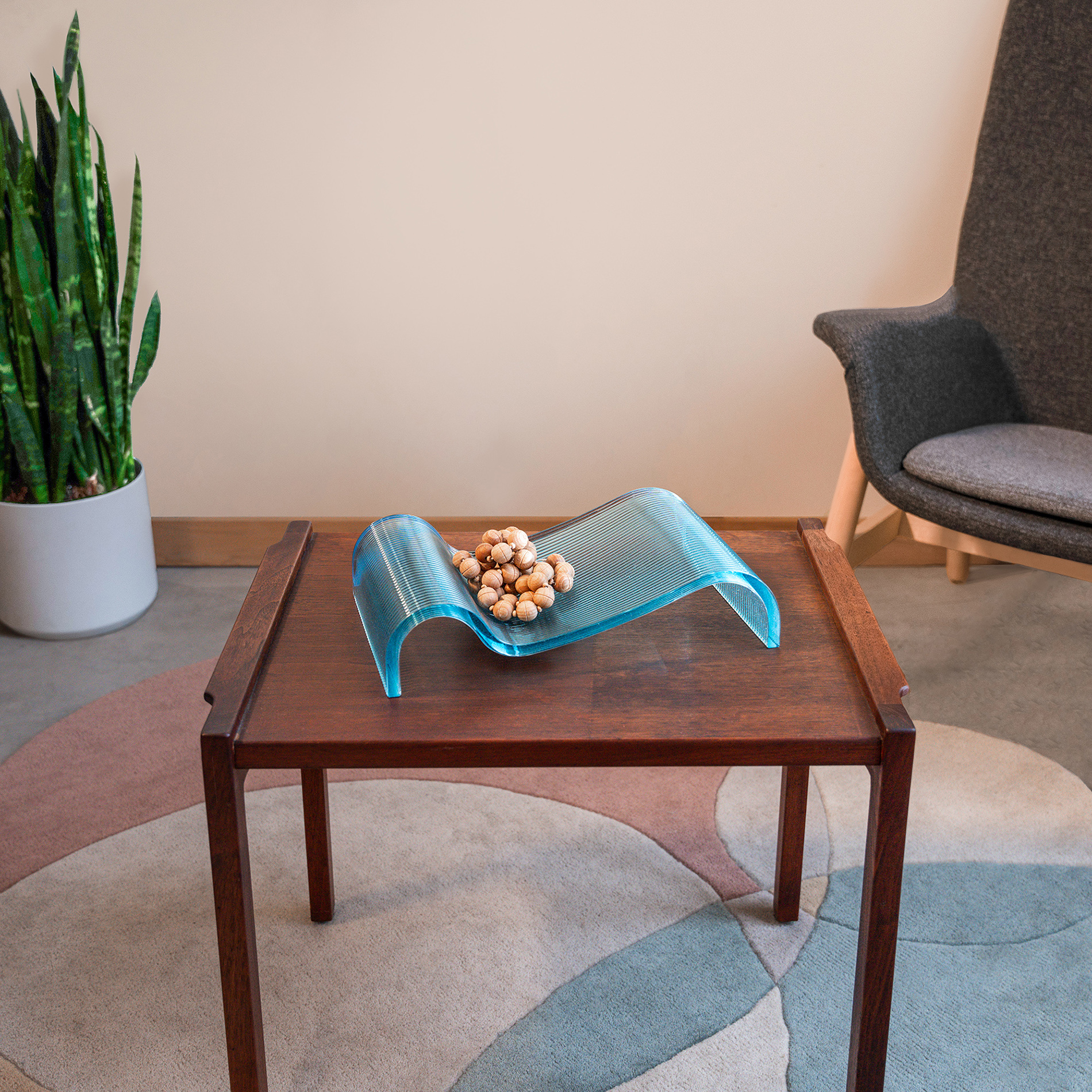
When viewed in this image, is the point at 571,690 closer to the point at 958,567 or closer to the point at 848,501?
the point at 848,501

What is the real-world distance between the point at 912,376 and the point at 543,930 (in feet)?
3.31

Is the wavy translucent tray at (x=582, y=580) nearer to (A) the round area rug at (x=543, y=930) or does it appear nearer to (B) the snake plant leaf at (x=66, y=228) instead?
(A) the round area rug at (x=543, y=930)

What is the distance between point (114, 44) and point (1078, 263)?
1.72 meters

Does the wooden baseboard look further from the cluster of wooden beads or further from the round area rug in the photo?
the cluster of wooden beads

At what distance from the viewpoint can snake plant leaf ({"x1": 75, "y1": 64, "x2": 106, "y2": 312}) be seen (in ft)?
5.57

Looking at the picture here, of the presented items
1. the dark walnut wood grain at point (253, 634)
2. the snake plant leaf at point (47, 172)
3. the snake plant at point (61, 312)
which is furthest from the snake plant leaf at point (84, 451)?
the dark walnut wood grain at point (253, 634)

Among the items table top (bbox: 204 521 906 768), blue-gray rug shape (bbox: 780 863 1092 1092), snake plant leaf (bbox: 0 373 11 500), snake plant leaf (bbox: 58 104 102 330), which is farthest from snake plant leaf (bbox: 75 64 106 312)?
blue-gray rug shape (bbox: 780 863 1092 1092)

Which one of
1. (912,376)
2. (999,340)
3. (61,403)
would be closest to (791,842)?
(912,376)

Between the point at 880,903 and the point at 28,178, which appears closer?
the point at 880,903

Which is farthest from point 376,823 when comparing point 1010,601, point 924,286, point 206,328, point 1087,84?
point 1087,84

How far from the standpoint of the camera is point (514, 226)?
2074 millimetres

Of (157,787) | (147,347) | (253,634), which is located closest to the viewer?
(253,634)

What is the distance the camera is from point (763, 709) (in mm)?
876

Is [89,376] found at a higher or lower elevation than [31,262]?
lower
